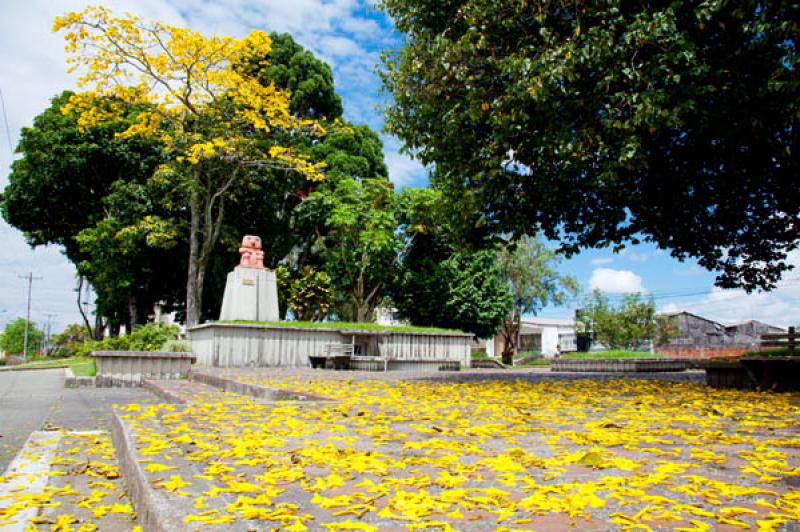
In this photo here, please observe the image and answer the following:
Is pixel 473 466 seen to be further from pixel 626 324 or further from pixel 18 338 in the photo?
pixel 18 338

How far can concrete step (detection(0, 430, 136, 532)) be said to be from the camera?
9.25 feet

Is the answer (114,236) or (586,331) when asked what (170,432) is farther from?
(586,331)

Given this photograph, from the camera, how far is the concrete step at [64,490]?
9.25ft

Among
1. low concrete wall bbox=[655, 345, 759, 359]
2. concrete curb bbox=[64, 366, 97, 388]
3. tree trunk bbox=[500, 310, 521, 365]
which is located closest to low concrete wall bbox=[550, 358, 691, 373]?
concrete curb bbox=[64, 366, 97, 388]

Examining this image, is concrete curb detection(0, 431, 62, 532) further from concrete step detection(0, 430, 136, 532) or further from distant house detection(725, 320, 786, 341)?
distant house detection(725, 320, 786, 341)

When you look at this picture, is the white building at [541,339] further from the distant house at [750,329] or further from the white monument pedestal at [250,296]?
A: the white monument pedestal at [250,296]

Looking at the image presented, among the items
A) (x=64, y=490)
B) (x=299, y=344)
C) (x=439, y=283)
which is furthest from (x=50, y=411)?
(x=439, y=283)

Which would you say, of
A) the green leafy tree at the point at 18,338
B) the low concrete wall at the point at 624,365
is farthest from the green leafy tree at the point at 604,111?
the green leafy tree at the point at 18,338

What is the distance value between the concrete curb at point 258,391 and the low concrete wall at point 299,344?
552 centimetres

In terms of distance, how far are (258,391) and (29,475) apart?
4.18m

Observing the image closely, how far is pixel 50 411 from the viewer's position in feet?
26.4

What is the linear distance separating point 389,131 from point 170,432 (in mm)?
6538

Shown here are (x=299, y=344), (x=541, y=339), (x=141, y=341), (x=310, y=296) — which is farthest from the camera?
(x=541, y=339)

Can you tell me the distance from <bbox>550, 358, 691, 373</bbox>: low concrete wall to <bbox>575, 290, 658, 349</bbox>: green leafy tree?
22544mm
